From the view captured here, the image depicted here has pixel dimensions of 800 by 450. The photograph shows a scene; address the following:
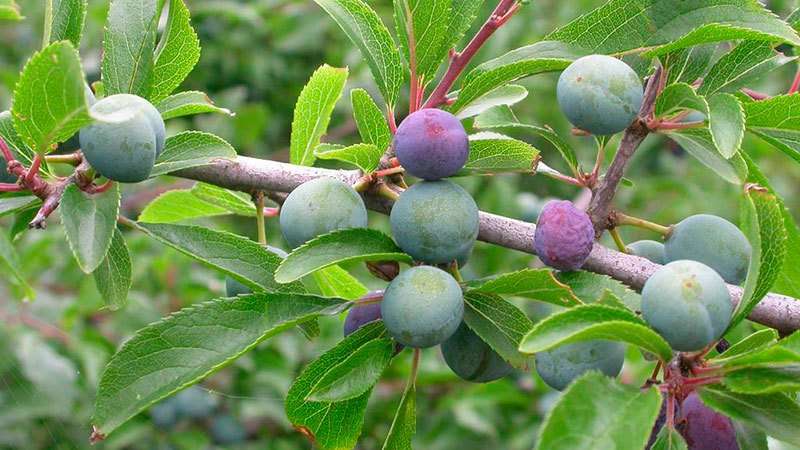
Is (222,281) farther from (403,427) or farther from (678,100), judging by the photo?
(678,100)

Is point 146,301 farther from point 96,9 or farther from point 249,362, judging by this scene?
point 96,9

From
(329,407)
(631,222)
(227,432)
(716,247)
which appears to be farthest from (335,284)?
(227,432)

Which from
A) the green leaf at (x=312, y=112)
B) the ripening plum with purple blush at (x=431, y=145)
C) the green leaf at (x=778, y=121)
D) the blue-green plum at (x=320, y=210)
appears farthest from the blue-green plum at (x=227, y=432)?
the green leaf at (x=778, y=121)

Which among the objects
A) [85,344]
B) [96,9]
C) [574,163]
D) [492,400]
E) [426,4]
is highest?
[426,4]

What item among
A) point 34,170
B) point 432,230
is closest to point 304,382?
point 432,230

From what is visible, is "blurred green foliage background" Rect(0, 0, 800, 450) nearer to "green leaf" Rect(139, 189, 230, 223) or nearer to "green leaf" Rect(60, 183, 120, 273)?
"green leaf" Rect(139, 189, 230, 223)

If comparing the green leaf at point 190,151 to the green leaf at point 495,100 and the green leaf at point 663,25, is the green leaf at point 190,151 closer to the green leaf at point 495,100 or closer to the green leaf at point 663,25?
the green leaf at point 495,100

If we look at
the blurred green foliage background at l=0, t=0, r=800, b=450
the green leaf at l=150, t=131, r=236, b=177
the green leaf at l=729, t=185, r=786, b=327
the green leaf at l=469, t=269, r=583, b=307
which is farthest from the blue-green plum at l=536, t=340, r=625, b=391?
the blurred green foliage background at l=0, t=0, r=800, b=450
